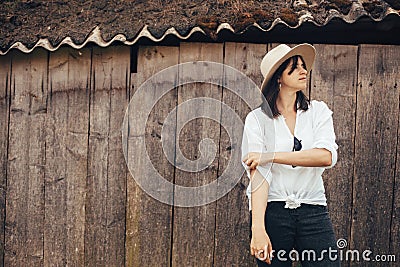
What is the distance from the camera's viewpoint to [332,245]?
4.30 m

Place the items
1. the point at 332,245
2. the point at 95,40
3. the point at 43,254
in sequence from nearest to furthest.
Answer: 1. the point at 332,245
2. the point at 95,40
3. the point at 43,254

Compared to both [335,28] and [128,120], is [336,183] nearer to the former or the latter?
[335,28]

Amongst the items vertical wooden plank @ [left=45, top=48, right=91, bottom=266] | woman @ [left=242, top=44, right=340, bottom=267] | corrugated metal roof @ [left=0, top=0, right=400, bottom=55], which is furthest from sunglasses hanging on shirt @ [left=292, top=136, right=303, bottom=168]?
vertical wooden plank @ [left=45, top=48, right=91, bottom=266]

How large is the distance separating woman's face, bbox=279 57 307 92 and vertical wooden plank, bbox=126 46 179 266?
134 centimetres

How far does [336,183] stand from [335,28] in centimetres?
120

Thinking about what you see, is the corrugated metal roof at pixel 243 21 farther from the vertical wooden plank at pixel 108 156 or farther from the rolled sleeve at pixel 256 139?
the rolled sleeve at pixel 256 139

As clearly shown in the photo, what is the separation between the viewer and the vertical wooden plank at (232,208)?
5.69m

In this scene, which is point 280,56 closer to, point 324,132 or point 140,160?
point 324,132

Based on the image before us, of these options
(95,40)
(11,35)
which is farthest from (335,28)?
(11,35)

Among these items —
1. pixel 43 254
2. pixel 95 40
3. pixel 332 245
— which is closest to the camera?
pixel 332 245

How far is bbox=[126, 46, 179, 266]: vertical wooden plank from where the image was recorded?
5.75m

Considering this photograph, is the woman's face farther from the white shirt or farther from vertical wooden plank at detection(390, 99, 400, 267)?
vertical wooden plank at detection(390, 99, 400, 267)

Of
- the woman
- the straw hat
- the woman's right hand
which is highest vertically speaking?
the straw hat

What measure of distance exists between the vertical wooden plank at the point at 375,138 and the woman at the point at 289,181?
1266 mm
